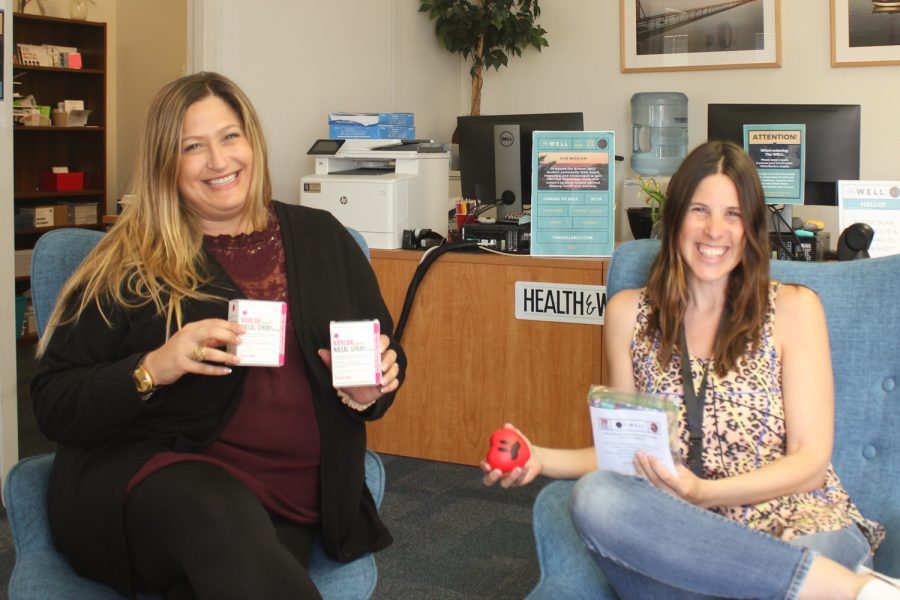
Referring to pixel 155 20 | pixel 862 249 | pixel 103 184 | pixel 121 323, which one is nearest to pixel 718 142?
pixel 862 249

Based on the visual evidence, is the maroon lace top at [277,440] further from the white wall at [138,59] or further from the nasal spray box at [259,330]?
the white wall at [138,59]

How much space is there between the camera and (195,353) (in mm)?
1517

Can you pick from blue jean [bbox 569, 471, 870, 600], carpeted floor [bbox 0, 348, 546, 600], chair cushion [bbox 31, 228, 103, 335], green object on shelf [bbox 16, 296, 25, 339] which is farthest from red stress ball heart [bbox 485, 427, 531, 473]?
green object on shelf [bbox 16, 296, 25, 339]

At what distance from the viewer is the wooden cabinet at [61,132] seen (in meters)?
6.34

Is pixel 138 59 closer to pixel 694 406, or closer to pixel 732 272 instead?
pixel 732 272

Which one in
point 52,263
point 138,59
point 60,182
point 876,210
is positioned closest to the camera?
point 52,263

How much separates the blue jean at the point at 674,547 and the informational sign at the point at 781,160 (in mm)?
1437

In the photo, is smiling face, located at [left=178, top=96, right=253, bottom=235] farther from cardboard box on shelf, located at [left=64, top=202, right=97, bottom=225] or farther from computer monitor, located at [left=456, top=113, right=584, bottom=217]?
cardboard box on shelf, located at [left=64, top=202, right=97, bottom=225]

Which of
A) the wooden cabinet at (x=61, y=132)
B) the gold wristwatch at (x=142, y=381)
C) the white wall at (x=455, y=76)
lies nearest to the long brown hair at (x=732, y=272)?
the gold wristwatch at (x=142, y=381)

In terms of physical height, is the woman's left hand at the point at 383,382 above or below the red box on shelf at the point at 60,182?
below

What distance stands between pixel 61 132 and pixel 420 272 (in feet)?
14.1

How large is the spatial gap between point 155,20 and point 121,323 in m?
6.38

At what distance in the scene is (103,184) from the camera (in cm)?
688

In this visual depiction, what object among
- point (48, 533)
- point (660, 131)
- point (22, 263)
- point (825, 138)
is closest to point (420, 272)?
point (825, 138)
